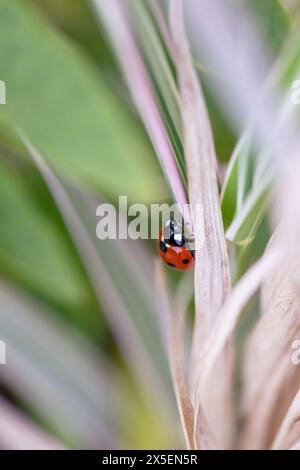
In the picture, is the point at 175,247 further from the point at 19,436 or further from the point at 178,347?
the point at 19,436

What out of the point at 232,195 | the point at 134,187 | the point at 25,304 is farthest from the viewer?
the point at 25,304

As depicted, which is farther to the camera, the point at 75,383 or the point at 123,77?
the point at 75,383

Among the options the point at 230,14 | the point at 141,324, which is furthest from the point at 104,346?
the point at 230,14

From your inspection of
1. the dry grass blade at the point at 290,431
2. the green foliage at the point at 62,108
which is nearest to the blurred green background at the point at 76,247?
the green foliage at the point at 62,108

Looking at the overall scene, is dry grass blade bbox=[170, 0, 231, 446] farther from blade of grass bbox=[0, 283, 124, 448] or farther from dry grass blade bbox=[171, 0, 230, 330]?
blade of grass bbox=[0, 283, 124, 448]

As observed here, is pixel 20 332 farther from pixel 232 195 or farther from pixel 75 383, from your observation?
pixel 232 195

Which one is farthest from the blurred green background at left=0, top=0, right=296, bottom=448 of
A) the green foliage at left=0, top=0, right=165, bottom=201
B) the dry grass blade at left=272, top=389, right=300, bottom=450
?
the dry grass blade at left=272, top=389, right=300, bottom=450
